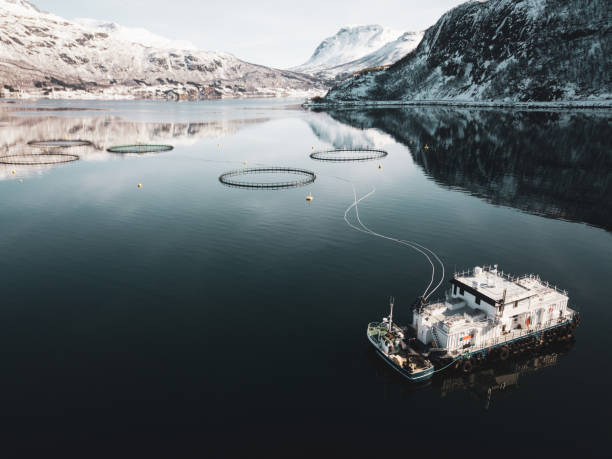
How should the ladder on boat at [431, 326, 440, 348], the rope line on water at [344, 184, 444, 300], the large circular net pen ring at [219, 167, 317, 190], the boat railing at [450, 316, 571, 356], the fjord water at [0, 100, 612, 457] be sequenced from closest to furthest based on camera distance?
the fjord water at [0, 100, 612, 457] < the boat railing at [450, 316, 571, 356] < the ladder on boat at [431, 326, 440, 348] < the rope line on water at [344, 184, 444, 300] < the large circular net pen ring at [219, 167, 317, 190]

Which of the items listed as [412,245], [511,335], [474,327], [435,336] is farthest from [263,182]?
[511,335]

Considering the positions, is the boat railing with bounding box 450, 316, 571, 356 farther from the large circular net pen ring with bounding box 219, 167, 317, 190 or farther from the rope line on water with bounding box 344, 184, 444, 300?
the large circular net pen ring with bounding box 219, 167, 317, 190

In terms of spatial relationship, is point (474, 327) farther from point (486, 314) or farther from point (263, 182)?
point (263, 182)

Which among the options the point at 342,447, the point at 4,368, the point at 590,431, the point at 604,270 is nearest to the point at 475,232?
the point at 604,270

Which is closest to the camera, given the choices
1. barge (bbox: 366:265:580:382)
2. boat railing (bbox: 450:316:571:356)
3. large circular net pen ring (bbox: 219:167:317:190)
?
barge (bbox: 366:265:580:382)

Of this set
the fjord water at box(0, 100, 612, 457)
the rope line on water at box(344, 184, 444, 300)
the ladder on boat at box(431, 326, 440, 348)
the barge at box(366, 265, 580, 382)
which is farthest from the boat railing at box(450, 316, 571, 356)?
the rope line on water at box(344, 184, 444, 300)

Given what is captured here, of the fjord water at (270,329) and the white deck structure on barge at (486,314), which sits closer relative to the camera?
the fjord water at (270,329)

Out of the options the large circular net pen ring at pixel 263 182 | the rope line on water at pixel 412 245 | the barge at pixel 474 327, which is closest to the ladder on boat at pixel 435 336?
the barge at pixel 474 327

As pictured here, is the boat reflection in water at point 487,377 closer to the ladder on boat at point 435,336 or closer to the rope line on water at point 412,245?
the ladder on boat at point 435,336
